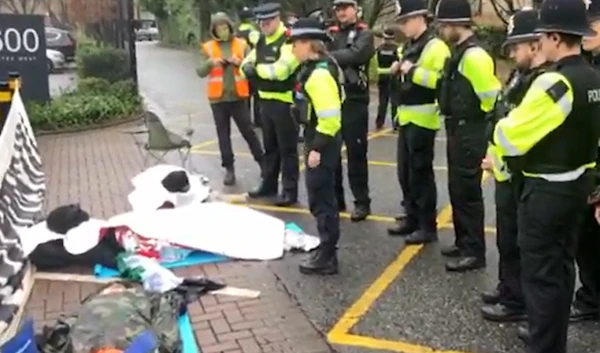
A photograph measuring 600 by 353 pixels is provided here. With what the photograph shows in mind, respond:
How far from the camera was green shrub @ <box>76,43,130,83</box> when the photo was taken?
14712 mm

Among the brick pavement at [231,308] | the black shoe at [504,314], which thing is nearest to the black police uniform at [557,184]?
the black shoe at [504,314]

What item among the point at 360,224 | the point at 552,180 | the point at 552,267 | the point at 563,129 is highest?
the point at 563,129

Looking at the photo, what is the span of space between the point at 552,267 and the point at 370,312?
1.53 metres

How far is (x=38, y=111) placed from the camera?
12906 millimetres

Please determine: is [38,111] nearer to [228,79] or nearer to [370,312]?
[228,79]

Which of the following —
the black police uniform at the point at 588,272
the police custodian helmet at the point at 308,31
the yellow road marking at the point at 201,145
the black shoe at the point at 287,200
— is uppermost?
the police custodian helmet at the point at 308,31

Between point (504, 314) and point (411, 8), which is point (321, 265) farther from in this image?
point (411, 8)

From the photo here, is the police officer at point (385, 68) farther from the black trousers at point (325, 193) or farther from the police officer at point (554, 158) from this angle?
the police officer at point (554, 158)

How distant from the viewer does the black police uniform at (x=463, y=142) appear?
5.47 meters

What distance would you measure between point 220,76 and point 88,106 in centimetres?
578

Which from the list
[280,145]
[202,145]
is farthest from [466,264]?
[202,145]

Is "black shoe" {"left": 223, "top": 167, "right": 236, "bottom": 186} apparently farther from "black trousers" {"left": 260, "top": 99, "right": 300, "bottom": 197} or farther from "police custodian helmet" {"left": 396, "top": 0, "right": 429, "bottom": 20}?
"police custodian helmet" {"left": 396, "top": 0, "right": 429, "bottom": 20}

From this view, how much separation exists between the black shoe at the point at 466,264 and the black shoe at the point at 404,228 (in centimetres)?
90

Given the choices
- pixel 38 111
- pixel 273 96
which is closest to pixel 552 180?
pixel 273 96
